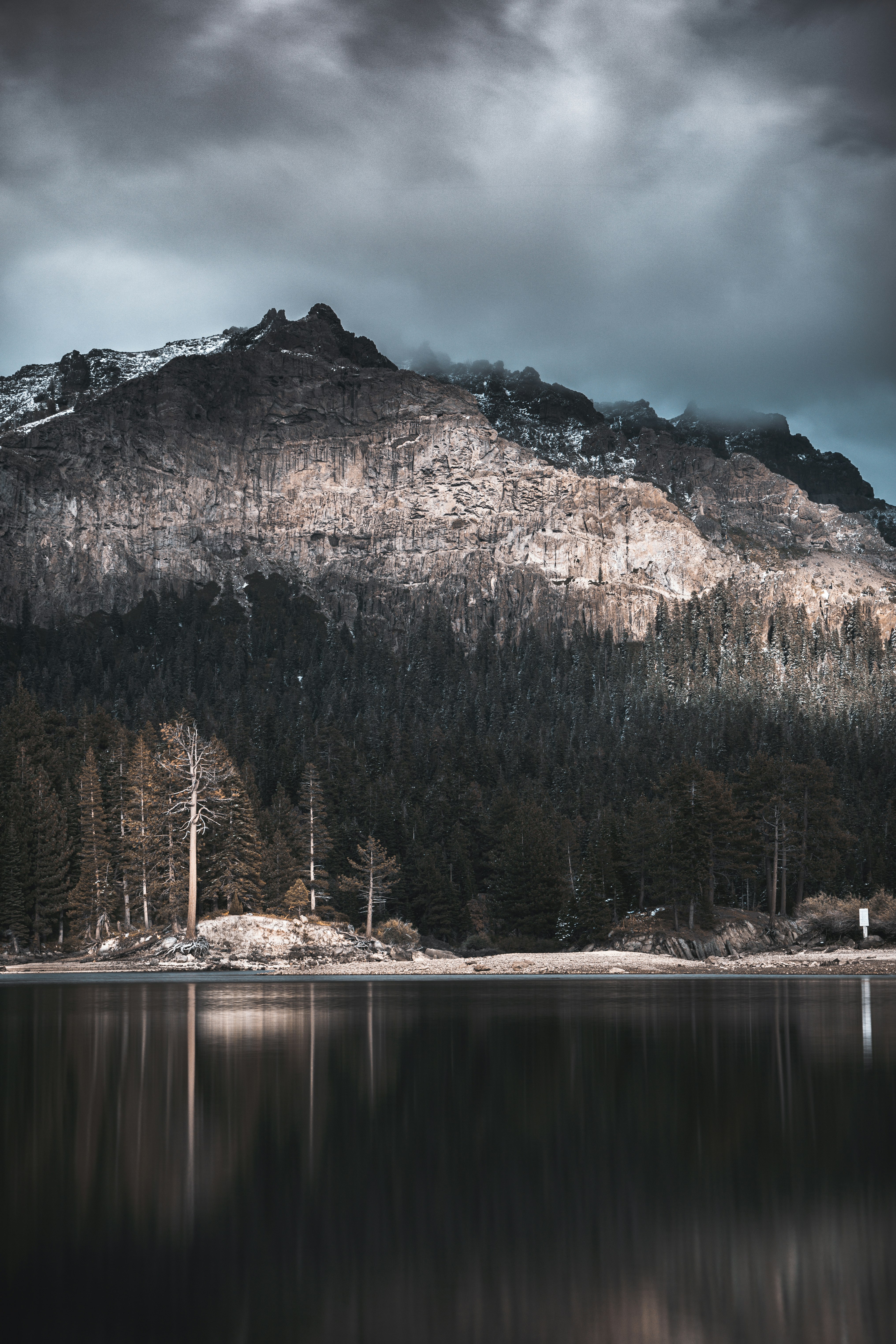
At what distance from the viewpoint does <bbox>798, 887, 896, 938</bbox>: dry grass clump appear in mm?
73125

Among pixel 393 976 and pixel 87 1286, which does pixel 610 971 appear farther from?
pixel 87 1286

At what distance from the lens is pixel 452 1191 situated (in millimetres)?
12484

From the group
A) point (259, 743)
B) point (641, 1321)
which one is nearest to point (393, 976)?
point (641, 1321)

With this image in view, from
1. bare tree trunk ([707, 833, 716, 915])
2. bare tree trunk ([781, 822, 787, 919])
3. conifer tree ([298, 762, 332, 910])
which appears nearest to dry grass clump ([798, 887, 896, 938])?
bare tree trunk ([781, 822, 787, 919])

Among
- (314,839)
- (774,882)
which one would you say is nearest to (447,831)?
(314,839)

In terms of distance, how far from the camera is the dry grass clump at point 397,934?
254 feet

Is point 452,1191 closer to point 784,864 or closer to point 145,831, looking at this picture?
point 145,831

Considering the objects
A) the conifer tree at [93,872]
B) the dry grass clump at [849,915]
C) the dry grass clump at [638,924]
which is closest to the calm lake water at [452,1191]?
the dry grass clump at [638,924]

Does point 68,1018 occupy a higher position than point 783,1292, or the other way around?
point 783,1292

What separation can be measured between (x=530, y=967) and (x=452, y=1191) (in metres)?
54.2

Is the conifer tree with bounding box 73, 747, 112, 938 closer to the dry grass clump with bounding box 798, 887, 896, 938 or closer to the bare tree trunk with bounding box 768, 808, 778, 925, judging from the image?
the bare tree trunk with bounding box 768, 808, 778, 925

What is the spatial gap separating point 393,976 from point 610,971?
12.2 metres

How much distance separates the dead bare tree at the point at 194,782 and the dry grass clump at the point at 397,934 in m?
14.1

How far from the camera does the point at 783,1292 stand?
9664 millimetres
